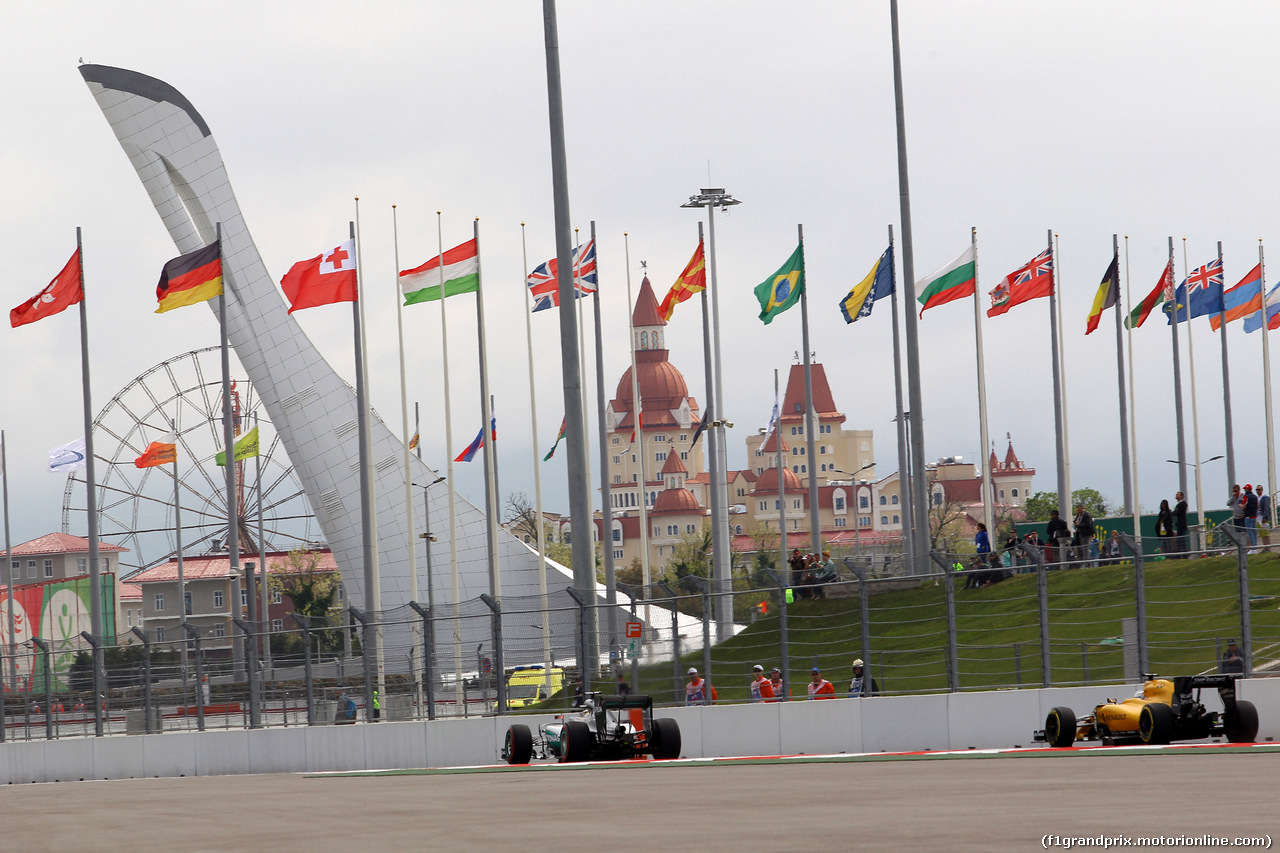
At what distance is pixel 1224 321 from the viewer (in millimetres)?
43656

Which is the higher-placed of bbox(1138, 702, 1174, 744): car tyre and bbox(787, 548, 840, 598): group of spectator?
bbox(787, 548, 840, 598): group of spectator

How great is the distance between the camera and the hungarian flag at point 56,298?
3366 centimetres

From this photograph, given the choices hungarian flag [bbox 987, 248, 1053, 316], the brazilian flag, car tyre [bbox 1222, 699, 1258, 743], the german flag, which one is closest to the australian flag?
hungarian flag [bbox 987, 248, 1053, 316]

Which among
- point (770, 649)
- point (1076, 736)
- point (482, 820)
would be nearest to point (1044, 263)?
point (770, 649)

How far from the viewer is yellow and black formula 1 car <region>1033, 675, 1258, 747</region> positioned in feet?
44.6

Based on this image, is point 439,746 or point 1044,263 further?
point 1044,263

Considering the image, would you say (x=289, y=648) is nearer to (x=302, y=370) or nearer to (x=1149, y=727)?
(x=1149, y=727)

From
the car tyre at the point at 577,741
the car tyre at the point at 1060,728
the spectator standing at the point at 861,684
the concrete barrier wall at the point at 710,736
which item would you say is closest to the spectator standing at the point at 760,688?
the concrete barrier wall at the point at 710,736

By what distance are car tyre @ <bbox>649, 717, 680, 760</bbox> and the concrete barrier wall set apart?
65.9 inches

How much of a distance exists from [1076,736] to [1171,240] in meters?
29.9

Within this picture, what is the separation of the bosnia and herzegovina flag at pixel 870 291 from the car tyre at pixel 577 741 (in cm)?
2155

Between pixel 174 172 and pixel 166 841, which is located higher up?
pixel 174 172

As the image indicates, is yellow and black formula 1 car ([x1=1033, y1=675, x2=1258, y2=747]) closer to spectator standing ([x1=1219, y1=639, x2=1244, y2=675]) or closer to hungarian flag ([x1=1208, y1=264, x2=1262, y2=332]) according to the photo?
spectator standing ([x1=1219, y1=639, x2=1244, y2=675])

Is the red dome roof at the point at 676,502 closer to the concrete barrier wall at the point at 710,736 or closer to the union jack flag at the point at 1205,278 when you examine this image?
the union jack flag at the point at 1205,278
